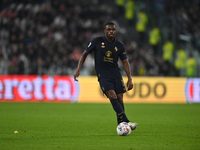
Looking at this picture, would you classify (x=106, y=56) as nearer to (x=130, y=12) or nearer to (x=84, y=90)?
(x=84, y=90)

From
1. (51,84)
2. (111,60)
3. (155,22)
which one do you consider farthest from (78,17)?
(111,60)

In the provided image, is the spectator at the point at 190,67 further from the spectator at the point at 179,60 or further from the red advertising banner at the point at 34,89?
the red advertising banner at the point at 34,89

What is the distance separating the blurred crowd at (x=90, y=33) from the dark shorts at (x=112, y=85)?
11399 millimetres

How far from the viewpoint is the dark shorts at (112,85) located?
A: 6934 millimetres

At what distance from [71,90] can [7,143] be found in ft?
38.2

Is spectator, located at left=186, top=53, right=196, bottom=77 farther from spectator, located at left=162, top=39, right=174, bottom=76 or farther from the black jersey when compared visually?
the black jersey

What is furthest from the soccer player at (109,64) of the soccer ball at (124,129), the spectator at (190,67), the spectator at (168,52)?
the spectator at (168,52)

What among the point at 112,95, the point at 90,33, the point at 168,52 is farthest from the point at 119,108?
the point at 90,33

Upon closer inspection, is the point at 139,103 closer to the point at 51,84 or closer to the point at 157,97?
the point at 157,97

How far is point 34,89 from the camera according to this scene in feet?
56.3

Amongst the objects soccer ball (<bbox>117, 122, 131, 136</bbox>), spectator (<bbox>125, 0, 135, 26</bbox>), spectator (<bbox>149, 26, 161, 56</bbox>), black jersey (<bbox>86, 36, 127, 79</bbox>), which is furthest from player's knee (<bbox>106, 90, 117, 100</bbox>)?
spectator (<bbox>125, 0, 135, 26</bbox>)

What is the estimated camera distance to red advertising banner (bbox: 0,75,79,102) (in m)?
17.1

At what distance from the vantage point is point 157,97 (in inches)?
694

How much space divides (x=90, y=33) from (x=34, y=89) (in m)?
6.10
